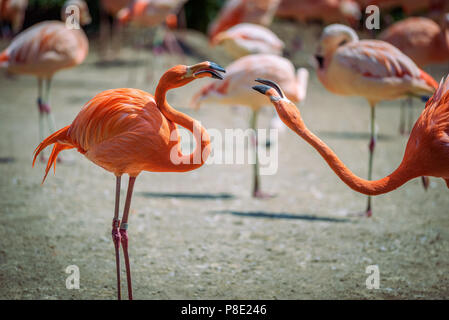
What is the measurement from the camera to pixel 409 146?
113 inches

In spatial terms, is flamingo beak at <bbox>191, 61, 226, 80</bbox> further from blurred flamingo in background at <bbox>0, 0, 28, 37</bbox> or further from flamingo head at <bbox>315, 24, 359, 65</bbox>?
blurred flamingo in background at <bbox>0, 0, 28, 37</bbox>

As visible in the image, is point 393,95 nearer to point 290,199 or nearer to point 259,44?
point 290,199

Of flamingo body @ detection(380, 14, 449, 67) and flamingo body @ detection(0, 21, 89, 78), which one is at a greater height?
flamingo body @ detection(380, 14, 449, 67)

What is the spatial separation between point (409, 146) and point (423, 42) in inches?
161

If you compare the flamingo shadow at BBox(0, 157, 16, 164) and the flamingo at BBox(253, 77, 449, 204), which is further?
the flamingo shadow at BBox(0, 157, 16, 164)

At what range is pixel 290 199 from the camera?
5.20 m

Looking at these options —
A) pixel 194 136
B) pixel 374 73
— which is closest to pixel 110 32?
pixel 374 73

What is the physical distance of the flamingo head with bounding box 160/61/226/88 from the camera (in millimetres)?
2715

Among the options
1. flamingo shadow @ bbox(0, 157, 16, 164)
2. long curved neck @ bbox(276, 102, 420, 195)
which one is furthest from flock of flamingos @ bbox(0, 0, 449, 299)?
flamingo shadow @ bbox(0, 157, 16, 164)

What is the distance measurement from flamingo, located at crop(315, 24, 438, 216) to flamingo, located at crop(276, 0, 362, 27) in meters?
5.99

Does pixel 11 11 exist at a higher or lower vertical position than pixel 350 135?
higher

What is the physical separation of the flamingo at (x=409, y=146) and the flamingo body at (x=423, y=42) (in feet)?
12.5

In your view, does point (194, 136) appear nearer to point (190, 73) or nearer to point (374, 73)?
point (190, 73)

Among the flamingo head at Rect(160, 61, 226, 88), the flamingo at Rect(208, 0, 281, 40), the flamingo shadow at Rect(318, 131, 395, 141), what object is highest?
the flamingo at Rect(208, 0, 281, 40)
